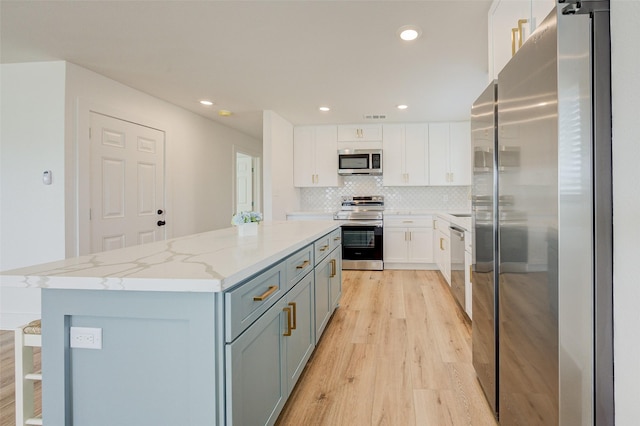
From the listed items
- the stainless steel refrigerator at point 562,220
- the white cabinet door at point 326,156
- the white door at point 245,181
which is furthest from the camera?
the white door at point 245,181

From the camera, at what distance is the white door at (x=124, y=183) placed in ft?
11.1

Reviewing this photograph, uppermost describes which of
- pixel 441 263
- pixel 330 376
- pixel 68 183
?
pixel 68 183

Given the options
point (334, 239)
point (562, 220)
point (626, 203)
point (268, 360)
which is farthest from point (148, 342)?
point (334, 239)

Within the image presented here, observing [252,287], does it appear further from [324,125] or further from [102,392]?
[324,125]

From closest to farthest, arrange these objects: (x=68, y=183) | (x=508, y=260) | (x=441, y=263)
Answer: (x=508, y=260) < (x=68, y=183) < (x=441, y=263)

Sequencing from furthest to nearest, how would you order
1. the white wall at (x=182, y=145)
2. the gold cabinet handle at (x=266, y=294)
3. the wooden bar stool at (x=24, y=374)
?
the white wall at (x=182, y=145)
the wooden bar stool at (x=24, y=374)
the gold cabinet handle at (x=266, y=294)

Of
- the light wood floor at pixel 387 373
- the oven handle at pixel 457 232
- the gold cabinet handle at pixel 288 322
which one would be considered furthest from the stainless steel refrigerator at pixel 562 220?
the oven handle at pixel 457 232

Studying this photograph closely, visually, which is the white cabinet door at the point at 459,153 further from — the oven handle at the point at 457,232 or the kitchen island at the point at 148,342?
the kitchen island at the point at 148,342

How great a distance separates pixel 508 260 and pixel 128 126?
3912 millimetres

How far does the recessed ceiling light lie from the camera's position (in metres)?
2.44

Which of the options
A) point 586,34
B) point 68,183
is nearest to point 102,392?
point 586,34

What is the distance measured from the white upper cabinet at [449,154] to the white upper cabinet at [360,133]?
2.76 ft

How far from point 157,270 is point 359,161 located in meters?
4.51

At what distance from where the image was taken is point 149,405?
108 centimetres
